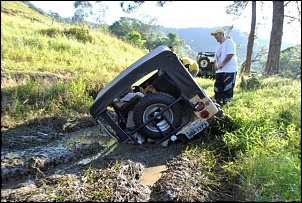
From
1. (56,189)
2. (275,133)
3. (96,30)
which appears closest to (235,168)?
(275,133)

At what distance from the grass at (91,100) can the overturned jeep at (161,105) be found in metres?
0.46

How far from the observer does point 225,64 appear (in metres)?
6.27

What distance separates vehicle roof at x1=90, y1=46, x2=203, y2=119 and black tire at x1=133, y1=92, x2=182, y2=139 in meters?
0.26

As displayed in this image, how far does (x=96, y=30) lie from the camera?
1273 cm

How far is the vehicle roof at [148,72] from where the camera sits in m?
4.30

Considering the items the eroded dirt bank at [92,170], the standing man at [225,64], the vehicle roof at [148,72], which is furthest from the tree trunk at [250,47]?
the eroded dirt bank at [92,170]

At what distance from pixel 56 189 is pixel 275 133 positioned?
260cm

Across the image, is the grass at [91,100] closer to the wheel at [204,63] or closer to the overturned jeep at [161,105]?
the overturned jeep at [161,105]

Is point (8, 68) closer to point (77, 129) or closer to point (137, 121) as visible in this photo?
point (77, 129)

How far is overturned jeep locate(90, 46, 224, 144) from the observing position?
4363mm

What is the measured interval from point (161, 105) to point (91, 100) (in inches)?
85.5

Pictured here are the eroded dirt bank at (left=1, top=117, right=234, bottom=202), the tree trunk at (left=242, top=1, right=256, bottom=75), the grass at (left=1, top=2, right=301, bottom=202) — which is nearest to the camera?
the eroded dirt bank at (left=1, top=117, right=234, bottom=202)

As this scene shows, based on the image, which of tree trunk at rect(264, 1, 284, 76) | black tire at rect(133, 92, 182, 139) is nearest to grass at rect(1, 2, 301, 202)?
black tire at rect(133, 92, 182, 139)

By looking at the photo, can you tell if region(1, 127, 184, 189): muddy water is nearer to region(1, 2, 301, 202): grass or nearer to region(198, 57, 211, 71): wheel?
region(1, 2, 301, 202): grass
